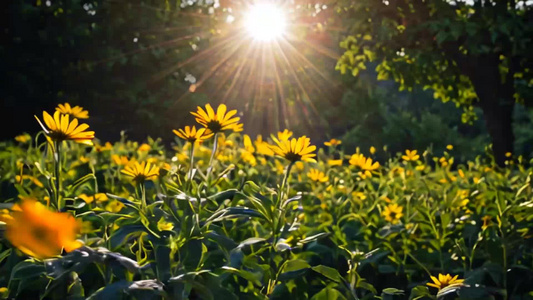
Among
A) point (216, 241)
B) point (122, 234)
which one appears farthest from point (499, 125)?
point (122, 234)

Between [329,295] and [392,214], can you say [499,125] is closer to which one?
[392,214]

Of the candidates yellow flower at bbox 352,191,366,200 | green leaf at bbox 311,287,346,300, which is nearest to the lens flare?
yellow flower at bbox 352,191,366,200

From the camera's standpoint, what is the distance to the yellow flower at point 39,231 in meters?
1.07

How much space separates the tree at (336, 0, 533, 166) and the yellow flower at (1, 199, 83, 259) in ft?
23.7

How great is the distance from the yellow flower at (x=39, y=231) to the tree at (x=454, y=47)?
7.22 meters

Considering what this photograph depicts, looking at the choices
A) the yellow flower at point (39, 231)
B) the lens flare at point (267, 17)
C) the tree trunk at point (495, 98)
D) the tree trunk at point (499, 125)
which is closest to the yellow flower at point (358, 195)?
the yellow flower at point (39, 231)

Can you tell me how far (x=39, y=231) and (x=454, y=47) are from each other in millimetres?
8929

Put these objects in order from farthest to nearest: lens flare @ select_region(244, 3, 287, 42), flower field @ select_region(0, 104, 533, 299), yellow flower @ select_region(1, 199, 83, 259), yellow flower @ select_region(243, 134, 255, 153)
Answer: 1. lens flare @ select_region(244, 3, 287, 42)
2. yellow flower @ select_region(243, 134, 255, 153)
3. flower field @ select_region(0, 104, 533, 299)
4. yellow flower @ select_region(1, 199, 83, 259)

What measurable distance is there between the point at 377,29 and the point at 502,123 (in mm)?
2990

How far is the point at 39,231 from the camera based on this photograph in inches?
42.8

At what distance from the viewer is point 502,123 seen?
9867mm

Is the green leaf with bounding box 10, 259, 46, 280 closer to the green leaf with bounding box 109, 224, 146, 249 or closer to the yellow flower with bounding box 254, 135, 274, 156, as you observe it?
the green leaf with bounding box 109, 224, 146, 249

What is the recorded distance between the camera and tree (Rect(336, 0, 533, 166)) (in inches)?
313

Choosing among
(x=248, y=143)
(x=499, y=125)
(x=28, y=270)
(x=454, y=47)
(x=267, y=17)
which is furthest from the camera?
(x=267, y=17)
